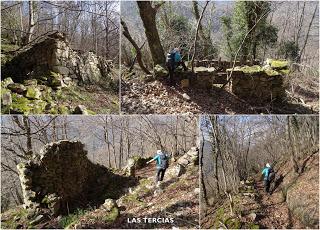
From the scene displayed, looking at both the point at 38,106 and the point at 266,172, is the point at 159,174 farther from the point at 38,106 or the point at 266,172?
the point at 38,106

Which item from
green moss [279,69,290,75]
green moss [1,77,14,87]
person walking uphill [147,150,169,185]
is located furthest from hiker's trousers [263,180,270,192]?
green moss [1,77,14,87]

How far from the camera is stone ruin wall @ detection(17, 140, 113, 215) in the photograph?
691 cm

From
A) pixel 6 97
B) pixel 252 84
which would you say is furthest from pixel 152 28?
pixel 6 97

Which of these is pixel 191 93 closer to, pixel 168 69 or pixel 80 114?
pixel 168 69

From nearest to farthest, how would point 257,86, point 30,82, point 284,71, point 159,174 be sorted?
point 30,82 < point 159,174 < point 257,86 < point 284,71

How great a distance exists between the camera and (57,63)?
6.51 m

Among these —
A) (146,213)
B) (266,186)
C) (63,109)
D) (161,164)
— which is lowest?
(146,213)

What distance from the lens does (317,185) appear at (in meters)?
6.79

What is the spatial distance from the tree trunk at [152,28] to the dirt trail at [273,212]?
3751 mm

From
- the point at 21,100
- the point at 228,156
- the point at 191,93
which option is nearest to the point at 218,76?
the point at 191,93

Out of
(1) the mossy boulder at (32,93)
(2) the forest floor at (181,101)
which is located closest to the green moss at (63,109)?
(1) the mossy boulder at (32,93)

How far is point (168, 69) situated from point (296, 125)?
10.3 feet

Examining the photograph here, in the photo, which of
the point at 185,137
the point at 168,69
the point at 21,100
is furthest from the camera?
the point at 185,137

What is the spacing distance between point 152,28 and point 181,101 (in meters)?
1.76
